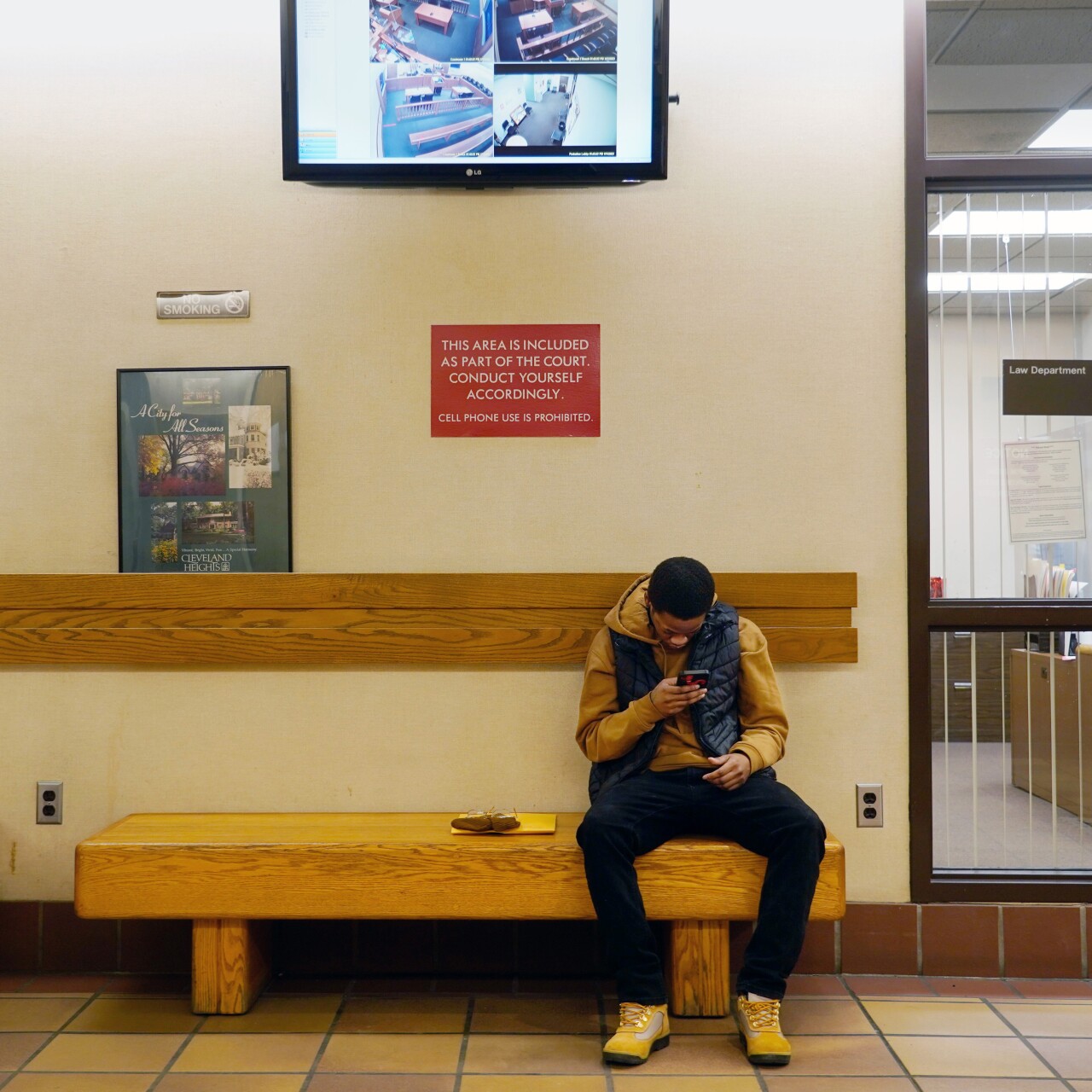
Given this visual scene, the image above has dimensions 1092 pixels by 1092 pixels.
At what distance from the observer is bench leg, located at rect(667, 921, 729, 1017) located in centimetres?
267

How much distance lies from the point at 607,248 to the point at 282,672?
1.72 metres

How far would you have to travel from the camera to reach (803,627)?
118 inches

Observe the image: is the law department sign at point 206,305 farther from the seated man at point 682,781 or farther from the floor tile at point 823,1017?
the floor tile at point 823,1017

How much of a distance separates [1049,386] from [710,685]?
1518 mm

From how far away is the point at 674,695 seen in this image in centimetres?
258

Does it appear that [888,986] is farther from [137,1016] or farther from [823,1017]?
[137,1016]

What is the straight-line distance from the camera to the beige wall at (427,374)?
304cm

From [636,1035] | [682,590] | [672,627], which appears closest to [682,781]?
[672,627]

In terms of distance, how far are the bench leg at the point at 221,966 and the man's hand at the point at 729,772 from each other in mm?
1405

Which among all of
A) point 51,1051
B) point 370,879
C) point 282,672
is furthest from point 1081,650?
point 51,1051

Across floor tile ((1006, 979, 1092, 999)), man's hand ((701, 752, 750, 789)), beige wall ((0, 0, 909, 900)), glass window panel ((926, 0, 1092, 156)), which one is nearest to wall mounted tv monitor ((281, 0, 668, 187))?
beige wall ((0, 0, 909, 900))

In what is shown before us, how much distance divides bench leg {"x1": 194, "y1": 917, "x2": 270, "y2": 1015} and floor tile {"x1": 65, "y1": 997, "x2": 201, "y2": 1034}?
0.06m

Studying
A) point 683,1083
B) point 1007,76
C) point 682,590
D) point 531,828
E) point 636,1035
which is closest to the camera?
point 683,1083

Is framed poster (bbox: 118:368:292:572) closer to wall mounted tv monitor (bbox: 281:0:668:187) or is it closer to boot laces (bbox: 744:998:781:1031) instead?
wall mounted tv monitor (bbox: 281:0:668:187)
